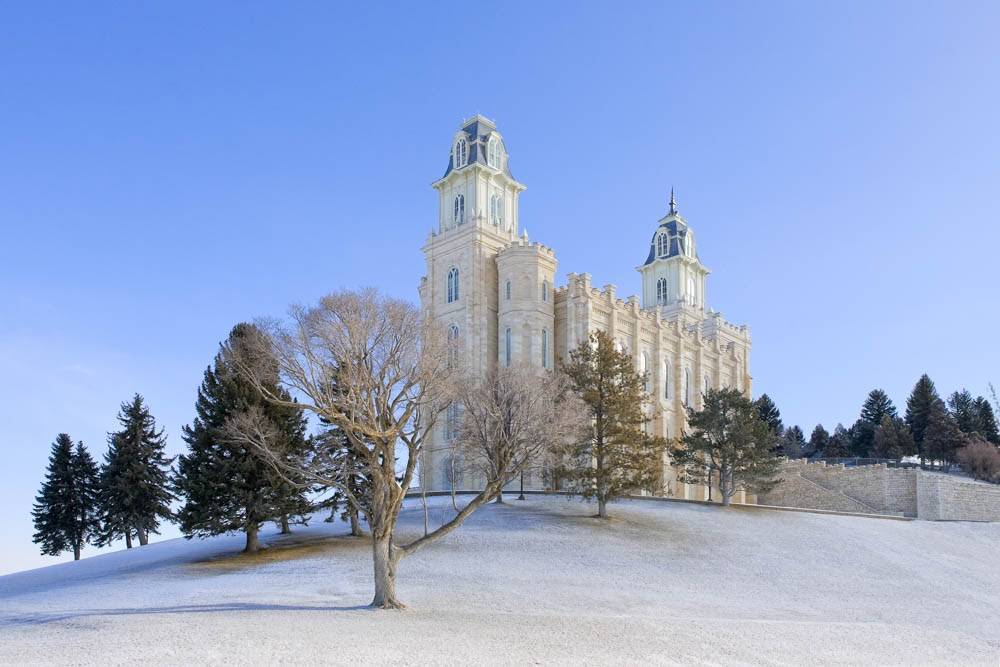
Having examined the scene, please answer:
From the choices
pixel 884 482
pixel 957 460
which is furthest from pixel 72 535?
pixel 957 460

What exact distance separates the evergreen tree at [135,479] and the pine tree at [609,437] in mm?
20980

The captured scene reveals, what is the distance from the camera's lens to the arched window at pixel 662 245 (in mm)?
81125

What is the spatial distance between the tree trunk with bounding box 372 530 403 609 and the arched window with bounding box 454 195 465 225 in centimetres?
4023

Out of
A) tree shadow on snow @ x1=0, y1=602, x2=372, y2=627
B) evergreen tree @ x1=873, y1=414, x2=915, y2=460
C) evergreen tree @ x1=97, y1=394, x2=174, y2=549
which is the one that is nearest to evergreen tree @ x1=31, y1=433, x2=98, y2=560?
evergreen tree @ x1=97, y1=394, x2=174, y2=549

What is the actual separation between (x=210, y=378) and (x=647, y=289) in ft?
167

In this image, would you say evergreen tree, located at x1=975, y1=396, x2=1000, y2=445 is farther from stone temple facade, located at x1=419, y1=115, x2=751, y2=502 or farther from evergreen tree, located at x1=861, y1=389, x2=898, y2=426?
stone temple facade, located at x1=419, y1=115, x2=751, y2=502

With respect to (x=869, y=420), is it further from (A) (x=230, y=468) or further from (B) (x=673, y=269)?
(A) (x=230, y=468)

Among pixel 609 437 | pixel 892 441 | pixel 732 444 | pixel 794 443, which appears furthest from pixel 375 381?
pixel 794 443

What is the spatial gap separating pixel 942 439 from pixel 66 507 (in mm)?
72563

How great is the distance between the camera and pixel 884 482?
2226 inches

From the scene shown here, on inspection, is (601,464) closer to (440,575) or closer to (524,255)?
(440,575)

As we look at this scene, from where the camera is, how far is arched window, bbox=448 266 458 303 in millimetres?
59812

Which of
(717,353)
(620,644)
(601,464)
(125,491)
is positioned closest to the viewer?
(620,644)

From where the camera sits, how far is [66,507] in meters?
49.2
